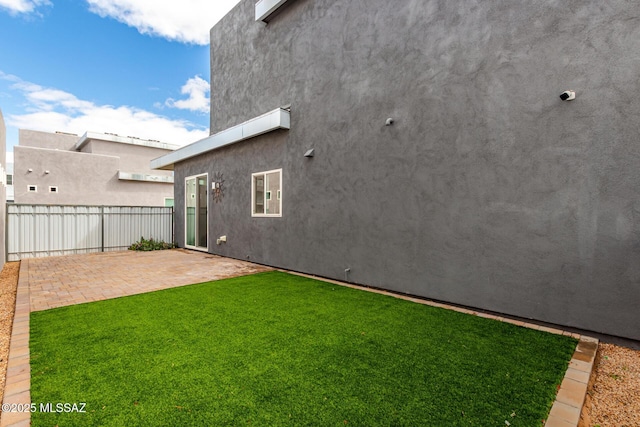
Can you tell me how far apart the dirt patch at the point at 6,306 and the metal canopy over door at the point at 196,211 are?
4488mm

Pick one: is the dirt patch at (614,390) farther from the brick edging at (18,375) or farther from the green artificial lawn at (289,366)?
the brick edging at (18,375)

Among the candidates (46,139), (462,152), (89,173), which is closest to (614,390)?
(462,152)

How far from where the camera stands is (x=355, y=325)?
11.2 feet

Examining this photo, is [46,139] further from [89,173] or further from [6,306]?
[6,306]

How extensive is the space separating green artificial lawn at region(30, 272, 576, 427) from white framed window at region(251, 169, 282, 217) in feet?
11.2

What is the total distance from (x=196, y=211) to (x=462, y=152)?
9.07 meters

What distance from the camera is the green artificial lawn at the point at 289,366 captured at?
6.11 ft

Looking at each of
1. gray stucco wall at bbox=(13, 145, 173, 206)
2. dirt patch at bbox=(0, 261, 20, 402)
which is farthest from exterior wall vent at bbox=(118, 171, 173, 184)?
dirt patch at bbox=(0, 261, 20, 402)

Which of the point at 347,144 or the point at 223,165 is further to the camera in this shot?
the point at 223,165

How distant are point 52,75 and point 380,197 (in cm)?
2569

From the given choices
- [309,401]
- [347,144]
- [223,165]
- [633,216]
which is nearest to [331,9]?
[347,144]

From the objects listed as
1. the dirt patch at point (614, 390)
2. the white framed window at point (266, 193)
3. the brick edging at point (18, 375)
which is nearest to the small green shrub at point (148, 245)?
the white framed window at point (266, 193)

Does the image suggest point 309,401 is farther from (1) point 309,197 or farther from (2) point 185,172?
(2) point 185,172

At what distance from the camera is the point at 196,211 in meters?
10.3
